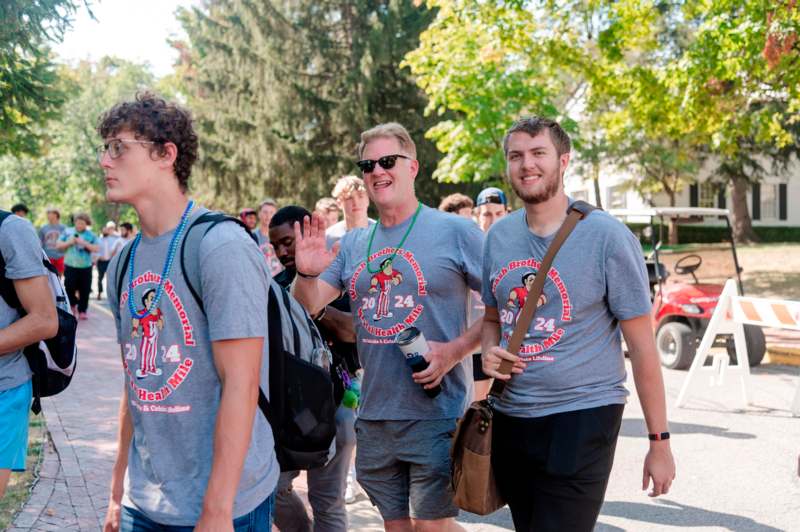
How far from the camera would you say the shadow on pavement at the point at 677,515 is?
18.0 ft

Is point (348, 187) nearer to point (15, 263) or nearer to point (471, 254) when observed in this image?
point (471, 254)

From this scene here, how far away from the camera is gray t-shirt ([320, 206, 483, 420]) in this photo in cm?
369

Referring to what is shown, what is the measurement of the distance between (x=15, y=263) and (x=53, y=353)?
1.50 feet

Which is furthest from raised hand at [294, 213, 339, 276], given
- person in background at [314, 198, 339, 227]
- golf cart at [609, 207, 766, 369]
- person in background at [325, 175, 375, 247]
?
golf cart at [609, 207, 766, 369]

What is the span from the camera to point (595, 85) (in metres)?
17.1

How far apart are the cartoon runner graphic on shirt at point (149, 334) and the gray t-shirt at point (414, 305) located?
4.64ft

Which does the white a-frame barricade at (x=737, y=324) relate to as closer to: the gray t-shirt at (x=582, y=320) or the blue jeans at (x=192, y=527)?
the gray t-shirt at (x=582, y=320)

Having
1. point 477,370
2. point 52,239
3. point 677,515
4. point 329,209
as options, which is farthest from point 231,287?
point 52,239

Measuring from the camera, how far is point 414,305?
3.69m

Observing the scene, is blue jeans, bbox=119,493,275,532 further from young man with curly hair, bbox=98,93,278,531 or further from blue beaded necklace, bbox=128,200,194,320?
blue beaded necklace, bbox=128,200,194,320

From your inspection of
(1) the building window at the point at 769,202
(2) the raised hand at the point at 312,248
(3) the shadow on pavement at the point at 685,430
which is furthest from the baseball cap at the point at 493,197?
(1) the building window at the point at 769,202

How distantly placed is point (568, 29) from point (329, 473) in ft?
46.9

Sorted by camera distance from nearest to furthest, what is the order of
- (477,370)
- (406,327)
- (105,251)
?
(406,327)
(477,370)
(105,251)

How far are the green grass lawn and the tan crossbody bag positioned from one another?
126 inches
